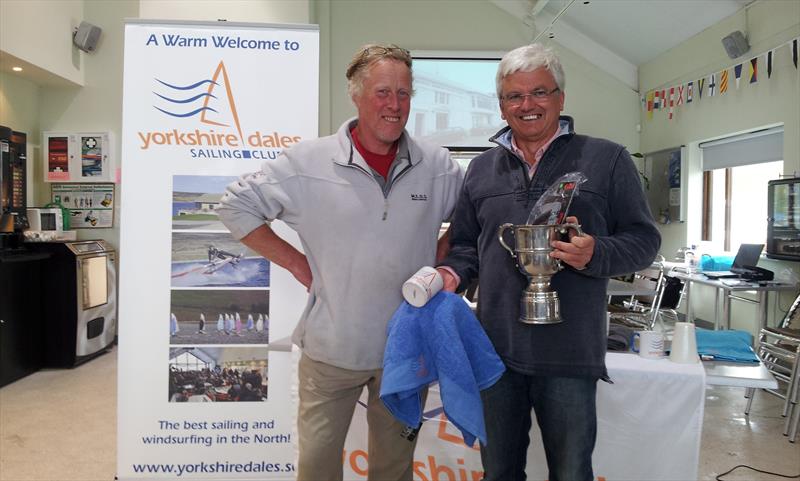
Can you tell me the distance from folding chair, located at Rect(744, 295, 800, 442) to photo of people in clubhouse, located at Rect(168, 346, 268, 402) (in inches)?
112

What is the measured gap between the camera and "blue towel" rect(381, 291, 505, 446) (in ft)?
4.58

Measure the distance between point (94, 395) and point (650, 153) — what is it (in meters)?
6.91

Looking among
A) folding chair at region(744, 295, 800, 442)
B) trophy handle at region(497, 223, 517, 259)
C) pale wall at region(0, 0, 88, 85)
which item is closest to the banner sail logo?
trophy handle at region(497, 223, 517, 259)

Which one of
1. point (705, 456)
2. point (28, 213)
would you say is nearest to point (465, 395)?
point (705, 456)

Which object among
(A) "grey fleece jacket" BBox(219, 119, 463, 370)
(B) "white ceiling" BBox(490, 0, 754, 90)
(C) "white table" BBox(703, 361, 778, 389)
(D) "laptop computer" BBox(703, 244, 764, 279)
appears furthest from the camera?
(B) "white ceiling" BBox(490, 0, 754, 90)

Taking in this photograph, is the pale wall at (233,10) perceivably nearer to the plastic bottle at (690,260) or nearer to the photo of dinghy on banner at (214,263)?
the photo of dinghy on banner at (214,263)

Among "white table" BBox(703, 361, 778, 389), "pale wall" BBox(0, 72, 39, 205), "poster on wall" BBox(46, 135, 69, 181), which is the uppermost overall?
"pale wall" BBox(0, 72, 39, 205)

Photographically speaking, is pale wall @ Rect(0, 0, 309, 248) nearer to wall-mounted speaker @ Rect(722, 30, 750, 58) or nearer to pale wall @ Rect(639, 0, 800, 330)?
wall-mounted speaker @ Rect(722, 30, 750, 58)

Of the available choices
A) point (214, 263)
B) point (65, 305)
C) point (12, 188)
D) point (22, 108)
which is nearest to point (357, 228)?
point (214, 263)

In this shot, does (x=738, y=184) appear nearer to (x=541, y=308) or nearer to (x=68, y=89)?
(x=541, y=308)

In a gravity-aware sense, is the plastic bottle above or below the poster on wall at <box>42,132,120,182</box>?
below

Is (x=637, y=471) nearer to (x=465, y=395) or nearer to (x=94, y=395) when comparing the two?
(x=465, y=395)

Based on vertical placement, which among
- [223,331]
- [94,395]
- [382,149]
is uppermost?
[382,149]

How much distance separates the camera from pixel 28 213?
4957 mm
